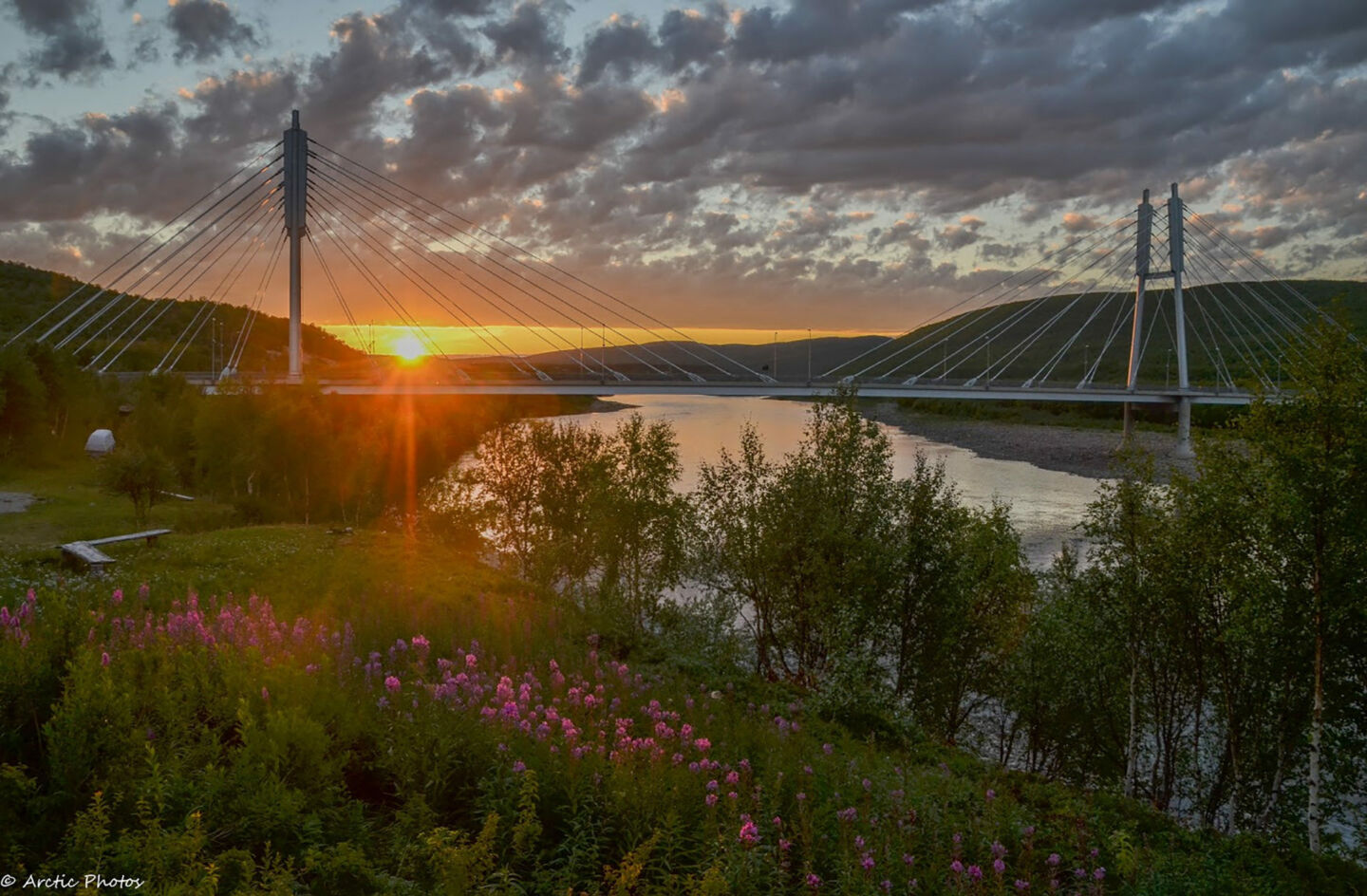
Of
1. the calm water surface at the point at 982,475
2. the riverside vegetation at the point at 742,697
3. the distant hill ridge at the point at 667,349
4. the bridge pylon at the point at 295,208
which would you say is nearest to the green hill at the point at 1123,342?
the distant hill ridge at the point at 667,349

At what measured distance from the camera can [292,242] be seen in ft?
126

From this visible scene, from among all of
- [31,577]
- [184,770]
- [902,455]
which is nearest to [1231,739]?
[184,770]

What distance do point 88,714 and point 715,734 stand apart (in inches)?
154

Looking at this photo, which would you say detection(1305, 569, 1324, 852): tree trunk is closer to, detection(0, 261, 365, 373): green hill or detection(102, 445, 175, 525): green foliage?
detection(102, 445, 175, 525): green foliage

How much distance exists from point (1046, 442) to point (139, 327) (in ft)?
285

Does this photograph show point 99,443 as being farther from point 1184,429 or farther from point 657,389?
point 1184,429

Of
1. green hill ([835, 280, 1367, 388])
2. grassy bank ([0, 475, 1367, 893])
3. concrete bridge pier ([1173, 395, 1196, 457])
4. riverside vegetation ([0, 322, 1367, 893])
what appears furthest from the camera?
green hill ([835, 280, 1367, 388])

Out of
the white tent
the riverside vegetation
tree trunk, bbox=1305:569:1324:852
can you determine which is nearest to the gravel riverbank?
the riverside vegetation

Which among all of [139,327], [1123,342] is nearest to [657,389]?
[139,327]

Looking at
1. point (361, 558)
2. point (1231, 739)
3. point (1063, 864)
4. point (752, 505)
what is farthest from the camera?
point (752, 505)

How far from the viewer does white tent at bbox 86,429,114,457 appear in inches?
1368

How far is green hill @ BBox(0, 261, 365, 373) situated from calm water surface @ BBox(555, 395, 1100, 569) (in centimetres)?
2801

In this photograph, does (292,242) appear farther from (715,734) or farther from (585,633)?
(715,734)

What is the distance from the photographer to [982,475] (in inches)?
2237
